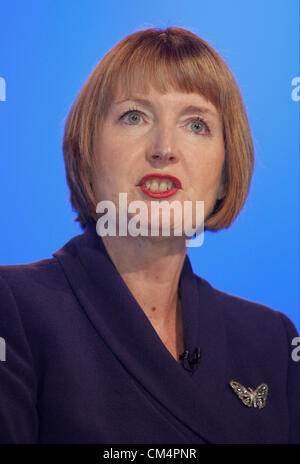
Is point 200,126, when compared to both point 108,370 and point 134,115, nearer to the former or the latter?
point 134,115

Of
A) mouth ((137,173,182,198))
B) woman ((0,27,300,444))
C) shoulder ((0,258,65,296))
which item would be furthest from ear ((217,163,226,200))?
shoulder ((0,258,65,296))

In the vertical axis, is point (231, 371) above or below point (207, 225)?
below

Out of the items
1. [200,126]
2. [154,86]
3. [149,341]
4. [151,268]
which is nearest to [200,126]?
[200,126]

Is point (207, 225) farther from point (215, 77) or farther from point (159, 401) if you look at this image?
point (159, 401)

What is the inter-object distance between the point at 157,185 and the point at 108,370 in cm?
39

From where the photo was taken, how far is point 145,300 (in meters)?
1.37

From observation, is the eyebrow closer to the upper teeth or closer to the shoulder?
the upper teeth

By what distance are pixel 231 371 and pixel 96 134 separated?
0.61m

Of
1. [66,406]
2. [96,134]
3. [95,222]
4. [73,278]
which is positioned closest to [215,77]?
[96,134]

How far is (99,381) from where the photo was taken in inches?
44.7

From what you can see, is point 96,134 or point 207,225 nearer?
point 96,134

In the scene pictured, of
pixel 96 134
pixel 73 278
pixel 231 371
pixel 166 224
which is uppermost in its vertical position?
pixel 96 134
